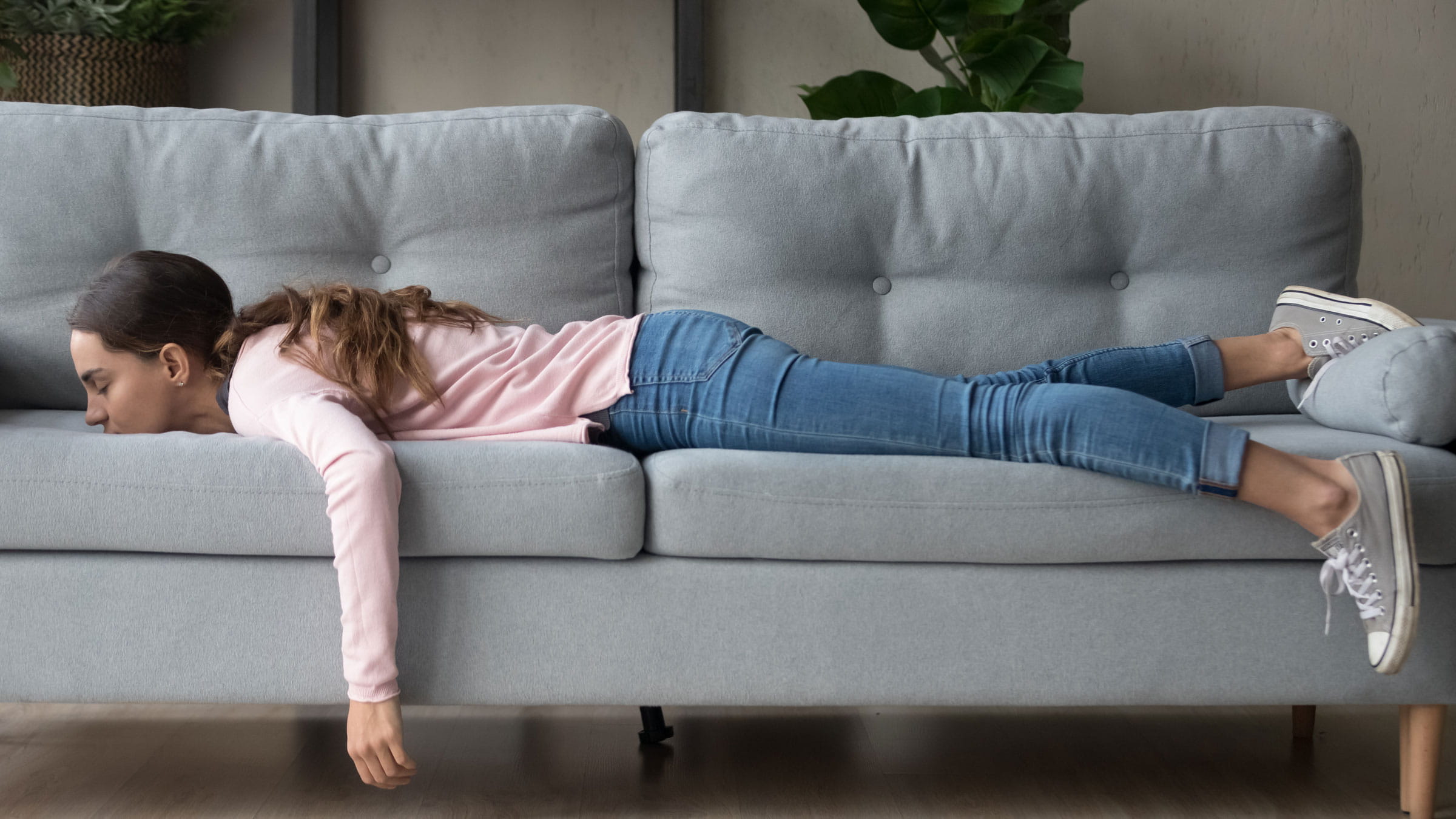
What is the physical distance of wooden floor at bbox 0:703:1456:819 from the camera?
1.25 metres

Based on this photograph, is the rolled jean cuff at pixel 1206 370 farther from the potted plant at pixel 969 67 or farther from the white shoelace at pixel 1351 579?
the potted plant at pixel 969 67

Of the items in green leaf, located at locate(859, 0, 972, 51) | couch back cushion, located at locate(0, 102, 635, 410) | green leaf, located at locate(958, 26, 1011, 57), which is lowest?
couch back cushion, located at locate(0, 102, 635, 410)

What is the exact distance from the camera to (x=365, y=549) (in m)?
1.03

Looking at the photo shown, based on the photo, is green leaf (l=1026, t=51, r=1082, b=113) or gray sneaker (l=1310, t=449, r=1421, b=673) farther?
green leaf (l=1026, t=51, r=1082, b=113)

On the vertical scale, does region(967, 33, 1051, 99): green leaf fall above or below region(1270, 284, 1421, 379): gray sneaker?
above

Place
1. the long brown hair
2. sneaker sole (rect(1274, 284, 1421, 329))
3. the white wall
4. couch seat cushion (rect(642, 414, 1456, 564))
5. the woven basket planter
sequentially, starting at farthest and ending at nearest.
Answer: the white wall, the woven basket planter, sneaker sole (rect(1274, 284, 1421, 329)), the long brown hair, couch seat cushion (rect(642, 414, 1456, 564))

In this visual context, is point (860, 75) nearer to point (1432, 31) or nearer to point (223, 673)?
point (1432, 31)

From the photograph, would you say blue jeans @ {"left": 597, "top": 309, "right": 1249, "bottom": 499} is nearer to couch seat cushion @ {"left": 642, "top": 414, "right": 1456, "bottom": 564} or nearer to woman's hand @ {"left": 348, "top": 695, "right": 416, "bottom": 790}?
couch seat cushion @ {"left": 642, "top": 414, "right": 1456, "bottom": 564}

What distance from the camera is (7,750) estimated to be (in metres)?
1.40

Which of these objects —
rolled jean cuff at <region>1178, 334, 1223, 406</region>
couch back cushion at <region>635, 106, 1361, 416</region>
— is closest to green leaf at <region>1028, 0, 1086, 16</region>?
couch back cushion at <region>635, 106, 1361, 416</region>

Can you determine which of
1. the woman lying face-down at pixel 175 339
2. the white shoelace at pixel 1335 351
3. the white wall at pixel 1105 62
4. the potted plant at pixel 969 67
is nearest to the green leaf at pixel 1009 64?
the potted plant at pixel 969 67

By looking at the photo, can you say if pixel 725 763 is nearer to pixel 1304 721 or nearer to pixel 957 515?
pixel 957 515

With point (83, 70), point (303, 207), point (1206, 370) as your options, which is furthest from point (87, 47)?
point (1206, 370)

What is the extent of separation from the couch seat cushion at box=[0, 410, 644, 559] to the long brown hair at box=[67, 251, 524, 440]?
154 mm
